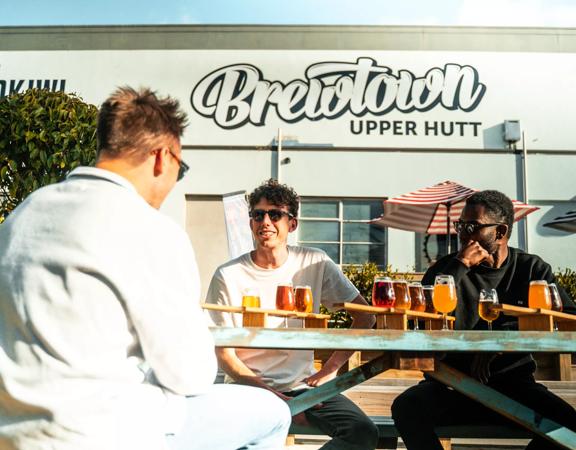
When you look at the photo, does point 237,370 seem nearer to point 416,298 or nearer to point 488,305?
point 416,298

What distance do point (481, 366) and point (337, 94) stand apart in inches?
383

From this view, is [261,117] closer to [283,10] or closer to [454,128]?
[283,10]

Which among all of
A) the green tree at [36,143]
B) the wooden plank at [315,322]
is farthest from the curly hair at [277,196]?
the green tree at [36,143]

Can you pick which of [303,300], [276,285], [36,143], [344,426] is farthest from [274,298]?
[36,143]

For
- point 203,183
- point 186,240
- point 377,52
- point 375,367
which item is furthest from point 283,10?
point 186,240

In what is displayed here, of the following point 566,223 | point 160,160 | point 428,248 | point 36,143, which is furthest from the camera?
point 428,248

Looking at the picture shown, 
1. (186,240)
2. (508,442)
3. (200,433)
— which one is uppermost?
(186,240)

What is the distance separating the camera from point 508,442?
436 cm

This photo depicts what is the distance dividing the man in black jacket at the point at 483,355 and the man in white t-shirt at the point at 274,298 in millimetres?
236

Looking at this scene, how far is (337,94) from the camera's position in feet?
40.2

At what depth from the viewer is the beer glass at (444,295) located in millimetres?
3021

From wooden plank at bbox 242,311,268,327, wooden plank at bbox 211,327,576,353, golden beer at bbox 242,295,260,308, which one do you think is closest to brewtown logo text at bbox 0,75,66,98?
golden beer at bbox 242,295,260,308

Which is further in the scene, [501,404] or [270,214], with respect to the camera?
[270,214]

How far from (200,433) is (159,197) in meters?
0.64
